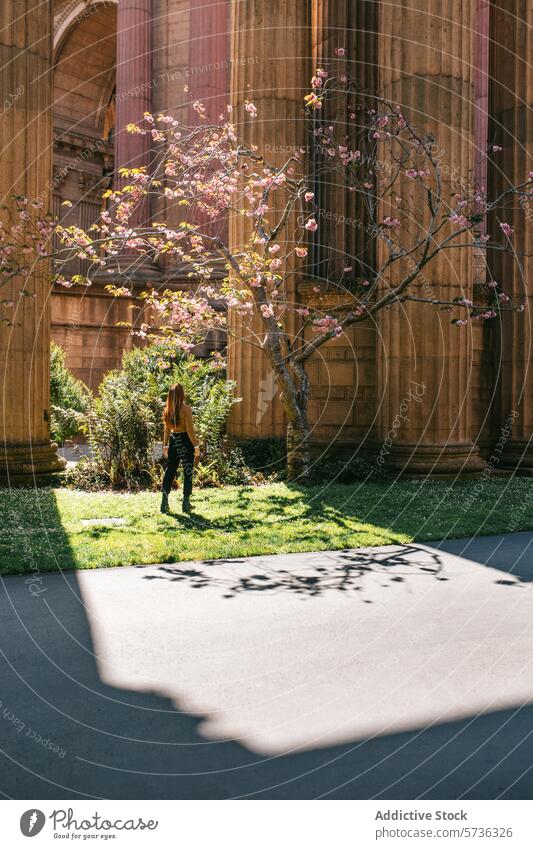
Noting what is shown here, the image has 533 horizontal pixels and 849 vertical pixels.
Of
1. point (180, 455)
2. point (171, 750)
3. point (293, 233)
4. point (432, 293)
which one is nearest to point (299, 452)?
point (180, 455)

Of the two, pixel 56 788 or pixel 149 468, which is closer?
pixel 56 788

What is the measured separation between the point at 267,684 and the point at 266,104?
14489mm

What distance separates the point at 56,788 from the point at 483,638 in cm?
348

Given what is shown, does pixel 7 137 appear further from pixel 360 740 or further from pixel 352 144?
pixel 360 740

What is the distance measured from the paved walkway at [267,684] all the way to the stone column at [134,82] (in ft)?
71.8

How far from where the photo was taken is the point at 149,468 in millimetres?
15422

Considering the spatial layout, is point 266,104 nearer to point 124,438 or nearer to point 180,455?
point 124,438

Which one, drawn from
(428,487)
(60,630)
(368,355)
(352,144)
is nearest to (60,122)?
(352,144)

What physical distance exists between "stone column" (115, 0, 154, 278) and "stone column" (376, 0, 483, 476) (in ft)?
44.3

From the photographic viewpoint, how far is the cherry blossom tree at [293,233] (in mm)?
13742

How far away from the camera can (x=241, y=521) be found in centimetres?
1134

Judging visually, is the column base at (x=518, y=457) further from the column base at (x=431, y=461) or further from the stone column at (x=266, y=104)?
the stone column at (x=266, y=104)

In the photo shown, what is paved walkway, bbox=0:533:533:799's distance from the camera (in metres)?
4.02

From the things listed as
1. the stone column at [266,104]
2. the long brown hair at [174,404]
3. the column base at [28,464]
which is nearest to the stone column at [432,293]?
the stone column at [266,104]
